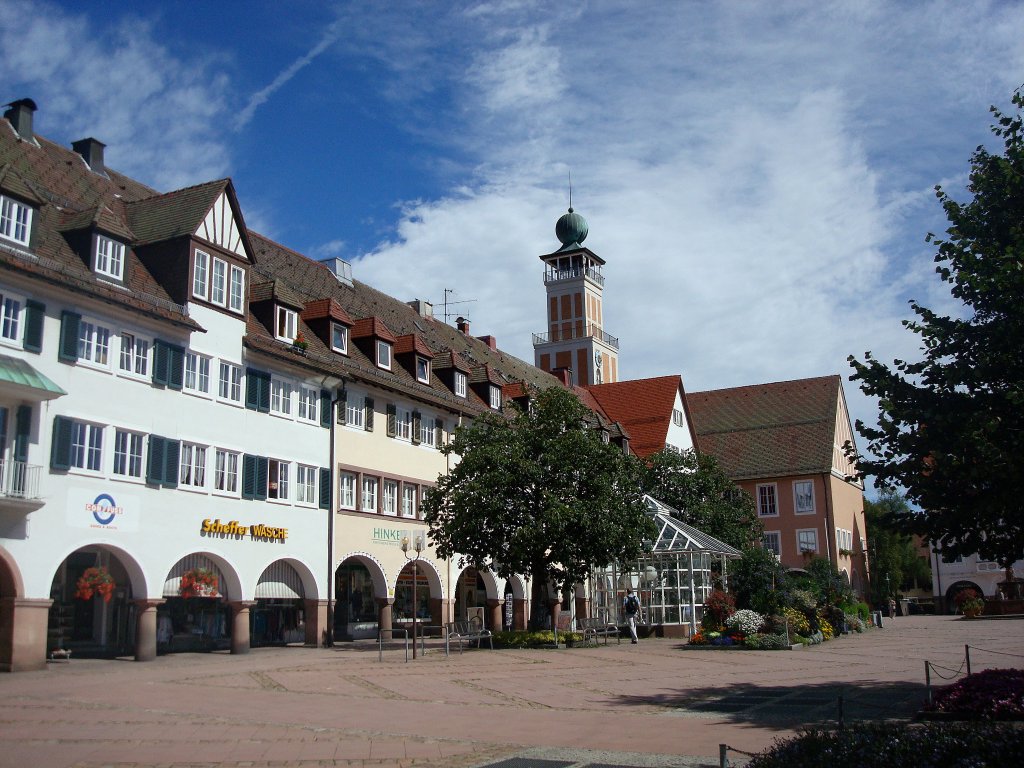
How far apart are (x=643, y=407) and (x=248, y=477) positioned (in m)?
37.3

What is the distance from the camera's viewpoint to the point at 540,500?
3350cm

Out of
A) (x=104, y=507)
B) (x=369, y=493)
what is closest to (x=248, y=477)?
(x=104, y=507)

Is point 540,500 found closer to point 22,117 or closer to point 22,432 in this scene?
point 22,432

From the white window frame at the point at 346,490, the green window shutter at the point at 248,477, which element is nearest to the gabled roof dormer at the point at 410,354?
the white window frame at the point at 346,490

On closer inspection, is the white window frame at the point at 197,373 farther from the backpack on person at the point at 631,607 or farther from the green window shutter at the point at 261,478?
the backpack on person at the point at 631,607

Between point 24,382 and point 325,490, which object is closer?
point 24,382

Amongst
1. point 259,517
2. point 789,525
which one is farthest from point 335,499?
point 789,525

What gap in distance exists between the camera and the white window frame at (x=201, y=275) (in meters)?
30.4

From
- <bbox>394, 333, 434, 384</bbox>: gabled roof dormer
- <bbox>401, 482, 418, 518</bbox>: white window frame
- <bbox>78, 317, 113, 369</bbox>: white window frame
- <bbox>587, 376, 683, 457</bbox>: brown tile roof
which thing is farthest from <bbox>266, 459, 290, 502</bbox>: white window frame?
<bbox>587, 376, 683, 457</bbox>: brown tile roof

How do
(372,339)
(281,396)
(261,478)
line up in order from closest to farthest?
(261,478)
(281,396)
(372,339)

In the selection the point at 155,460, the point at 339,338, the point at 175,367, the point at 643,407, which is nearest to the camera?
the point at 155,460

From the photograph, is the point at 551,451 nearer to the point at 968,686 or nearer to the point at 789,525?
the point at 968,686

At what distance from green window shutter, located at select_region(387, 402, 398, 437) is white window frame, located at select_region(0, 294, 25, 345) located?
16.1 meters

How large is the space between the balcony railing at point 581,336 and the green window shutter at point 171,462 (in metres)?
61.8
